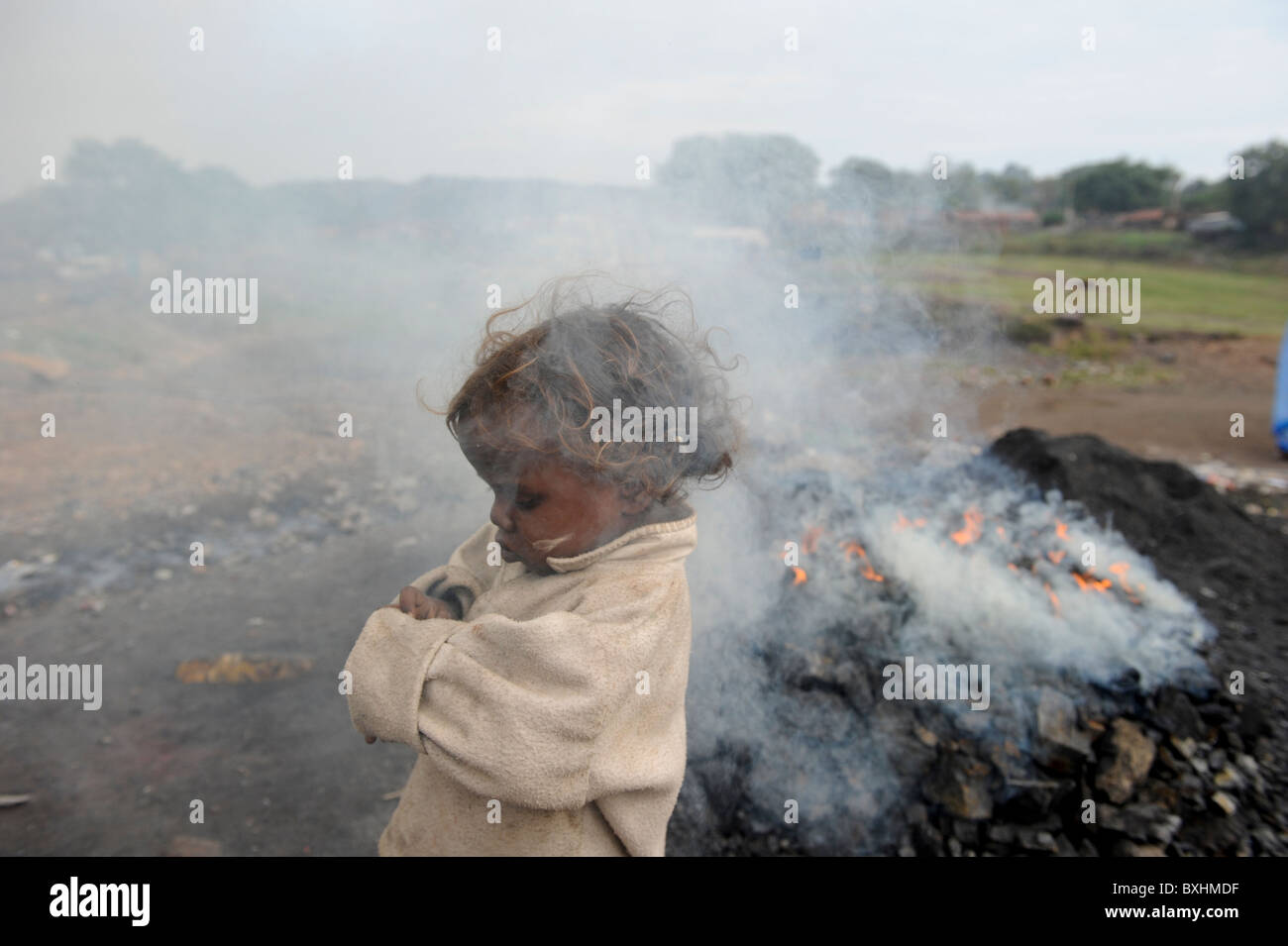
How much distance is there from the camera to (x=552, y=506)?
1312mm

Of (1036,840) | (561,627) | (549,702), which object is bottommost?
(1036,840)

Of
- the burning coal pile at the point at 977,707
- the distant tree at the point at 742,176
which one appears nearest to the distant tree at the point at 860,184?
the distant tree at the point at 742,176

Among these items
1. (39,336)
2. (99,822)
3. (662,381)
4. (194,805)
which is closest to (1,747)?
(99,822)

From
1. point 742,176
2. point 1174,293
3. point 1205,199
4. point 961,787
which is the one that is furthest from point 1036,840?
point 1205,199

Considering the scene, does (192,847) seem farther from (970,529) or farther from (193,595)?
(970,529)

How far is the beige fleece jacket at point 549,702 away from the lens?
3.75 feet

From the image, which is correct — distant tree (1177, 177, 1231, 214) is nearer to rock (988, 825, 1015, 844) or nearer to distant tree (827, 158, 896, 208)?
distant tree (827, 158, 896, 208)

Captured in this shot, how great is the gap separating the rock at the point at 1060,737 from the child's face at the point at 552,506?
226cm

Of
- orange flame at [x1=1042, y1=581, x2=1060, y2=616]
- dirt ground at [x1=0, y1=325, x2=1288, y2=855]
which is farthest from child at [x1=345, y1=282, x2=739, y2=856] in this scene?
orange flame at [x1=1042, y1=581, x2=1060, y2=616]

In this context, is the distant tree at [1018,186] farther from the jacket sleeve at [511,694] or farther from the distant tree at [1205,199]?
the jacket sleeve at [511,694]

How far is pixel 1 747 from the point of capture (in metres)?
2.82

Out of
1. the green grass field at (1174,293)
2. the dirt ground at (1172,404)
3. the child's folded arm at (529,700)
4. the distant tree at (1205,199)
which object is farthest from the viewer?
the distant tree at (1205,199)

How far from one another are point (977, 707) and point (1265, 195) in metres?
23.0
